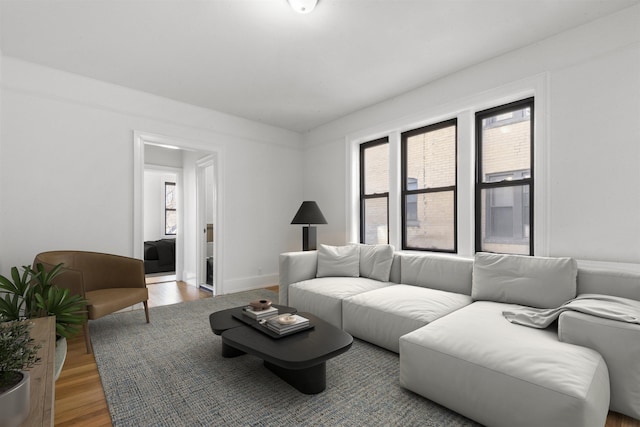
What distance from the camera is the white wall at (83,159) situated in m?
2.97

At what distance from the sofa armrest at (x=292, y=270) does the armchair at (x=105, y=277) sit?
4.57 ft

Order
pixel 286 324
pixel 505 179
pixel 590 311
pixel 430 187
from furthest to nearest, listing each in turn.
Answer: pixel 430 187, pixel 505 179, pixel 286 324, pixel 590 311

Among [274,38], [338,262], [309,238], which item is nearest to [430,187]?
[338,262]

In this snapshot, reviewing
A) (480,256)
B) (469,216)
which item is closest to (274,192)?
(469,216)

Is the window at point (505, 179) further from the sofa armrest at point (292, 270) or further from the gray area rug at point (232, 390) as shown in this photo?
the sofa armrest at point (292, 270)

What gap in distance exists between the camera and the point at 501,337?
1732mm

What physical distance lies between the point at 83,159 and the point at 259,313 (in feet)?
9.00

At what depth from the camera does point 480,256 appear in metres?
2.68

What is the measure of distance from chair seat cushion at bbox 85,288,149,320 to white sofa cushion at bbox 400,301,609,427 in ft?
8.09

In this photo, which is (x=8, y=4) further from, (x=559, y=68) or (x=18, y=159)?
(x=559, y=68)

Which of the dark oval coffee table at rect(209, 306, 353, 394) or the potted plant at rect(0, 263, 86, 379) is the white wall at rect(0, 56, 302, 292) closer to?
the potted plant at rect(0, 263, 86, 379)

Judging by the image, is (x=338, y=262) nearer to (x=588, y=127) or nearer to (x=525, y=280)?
(x=525, y=280)

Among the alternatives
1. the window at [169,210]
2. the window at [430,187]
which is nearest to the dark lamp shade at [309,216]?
the window at [430,187]

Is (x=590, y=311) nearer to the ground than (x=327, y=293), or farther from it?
farther from it
